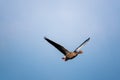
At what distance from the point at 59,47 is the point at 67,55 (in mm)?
2656

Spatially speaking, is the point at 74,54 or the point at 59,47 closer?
the point at 59,47

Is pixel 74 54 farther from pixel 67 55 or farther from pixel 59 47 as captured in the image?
pixel 59 47

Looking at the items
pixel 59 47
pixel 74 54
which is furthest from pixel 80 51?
pixel 59 47

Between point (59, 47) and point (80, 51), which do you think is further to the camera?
point (80, 51)

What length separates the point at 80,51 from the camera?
27.7 m

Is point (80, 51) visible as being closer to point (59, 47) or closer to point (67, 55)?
point (67, 55)

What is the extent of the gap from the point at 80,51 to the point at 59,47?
4.28 metres

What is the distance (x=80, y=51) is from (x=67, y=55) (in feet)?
7.59

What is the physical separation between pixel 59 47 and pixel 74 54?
3.46 meters

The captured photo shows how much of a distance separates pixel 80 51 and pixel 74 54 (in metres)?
1.15

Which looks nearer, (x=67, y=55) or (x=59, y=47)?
(x=59, y=47)

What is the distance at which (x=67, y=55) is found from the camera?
88.9 feet

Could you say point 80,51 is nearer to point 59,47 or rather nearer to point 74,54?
point 74,54
